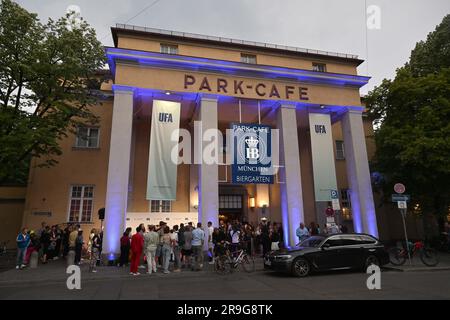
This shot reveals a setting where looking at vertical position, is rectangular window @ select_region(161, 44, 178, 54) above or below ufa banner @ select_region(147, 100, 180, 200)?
above

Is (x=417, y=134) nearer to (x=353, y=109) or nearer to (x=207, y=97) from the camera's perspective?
(x=353, y=109)

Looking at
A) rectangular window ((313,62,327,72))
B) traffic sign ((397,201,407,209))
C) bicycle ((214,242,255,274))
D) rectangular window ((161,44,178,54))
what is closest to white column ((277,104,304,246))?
bicycle ((214,242,255,274))

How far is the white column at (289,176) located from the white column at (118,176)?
29.7 ft

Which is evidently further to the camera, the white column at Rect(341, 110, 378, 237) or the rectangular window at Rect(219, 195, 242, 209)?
the rectangular window at Rect(219, 195, 242, 209)

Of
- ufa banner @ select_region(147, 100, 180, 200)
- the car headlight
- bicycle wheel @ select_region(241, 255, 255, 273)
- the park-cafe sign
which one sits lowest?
bicycle wheel @ select_region(241, 255, 255, 273)

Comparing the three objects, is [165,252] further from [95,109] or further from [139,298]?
[95,109]

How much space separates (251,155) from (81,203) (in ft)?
37.4

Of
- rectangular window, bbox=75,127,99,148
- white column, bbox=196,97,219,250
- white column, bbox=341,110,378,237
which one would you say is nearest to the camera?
white column, bbox=196,97,219,250

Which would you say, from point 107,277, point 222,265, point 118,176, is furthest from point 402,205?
point 118,176

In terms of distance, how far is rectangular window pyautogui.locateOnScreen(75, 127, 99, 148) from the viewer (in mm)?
19737

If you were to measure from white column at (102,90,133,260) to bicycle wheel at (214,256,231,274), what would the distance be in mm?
5323

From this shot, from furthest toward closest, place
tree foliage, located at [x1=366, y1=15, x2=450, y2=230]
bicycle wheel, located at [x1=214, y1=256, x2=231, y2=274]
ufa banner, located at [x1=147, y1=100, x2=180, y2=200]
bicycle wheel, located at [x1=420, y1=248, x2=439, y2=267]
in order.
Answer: tree foliage, located at [x1=366, y1=15, x2=450, y2=230] < ufa banner, located at [x1=147, y1=100, x2=180, y2=200] < bicycle wheel, located at [x1=420, y1=248, x2=439, y2=267] < bicycle wheel, located at [x1=214, y1=256, x2=231, y2=274]

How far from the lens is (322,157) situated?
1827 centimetres

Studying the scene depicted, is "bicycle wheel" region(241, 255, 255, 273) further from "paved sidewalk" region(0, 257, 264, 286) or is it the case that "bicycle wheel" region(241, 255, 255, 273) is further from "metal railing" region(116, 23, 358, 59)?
"metal railing" region(116, 23, 358, 59)
